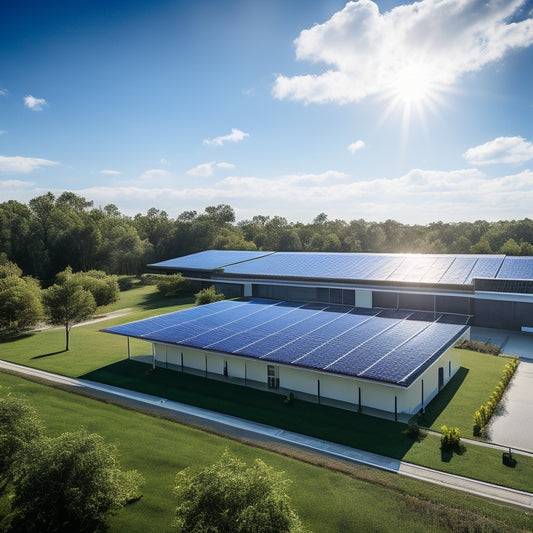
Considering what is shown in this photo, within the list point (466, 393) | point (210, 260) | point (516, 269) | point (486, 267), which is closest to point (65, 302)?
point (210, 260)

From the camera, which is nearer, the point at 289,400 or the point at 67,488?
the point at 67,488

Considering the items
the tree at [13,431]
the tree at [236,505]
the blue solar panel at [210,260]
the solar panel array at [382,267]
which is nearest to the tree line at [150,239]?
the blue solar panel at [210,260]

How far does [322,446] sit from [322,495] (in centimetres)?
442

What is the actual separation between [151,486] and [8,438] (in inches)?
250

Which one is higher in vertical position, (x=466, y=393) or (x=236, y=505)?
(x=236, y=505)

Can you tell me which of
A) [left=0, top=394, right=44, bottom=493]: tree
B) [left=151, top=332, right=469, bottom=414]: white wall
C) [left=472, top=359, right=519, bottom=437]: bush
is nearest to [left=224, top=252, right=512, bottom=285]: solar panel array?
[left=472, top=359, right=519, bottom=437]: bush

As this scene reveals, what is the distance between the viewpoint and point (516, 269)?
4519cm

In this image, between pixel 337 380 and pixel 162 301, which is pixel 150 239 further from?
pixel 337 380

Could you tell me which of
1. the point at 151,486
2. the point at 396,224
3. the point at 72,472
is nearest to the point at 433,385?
the point at 151,486

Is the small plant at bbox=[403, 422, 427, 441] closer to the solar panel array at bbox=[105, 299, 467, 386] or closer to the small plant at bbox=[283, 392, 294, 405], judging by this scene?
the solar panel array at bbox=[105, 299, 467, 386]

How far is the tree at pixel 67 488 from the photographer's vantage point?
1411 centimetres

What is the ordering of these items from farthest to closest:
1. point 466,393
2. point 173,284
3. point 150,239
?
point 150,239 < point 173,284 < point 466,393

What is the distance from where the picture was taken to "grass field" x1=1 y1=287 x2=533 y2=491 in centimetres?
1981

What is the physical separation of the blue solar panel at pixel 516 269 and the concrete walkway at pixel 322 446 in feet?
102
